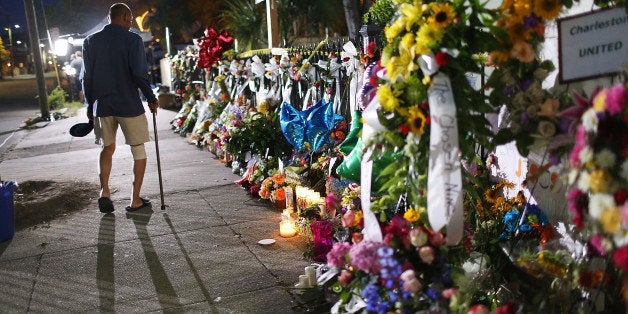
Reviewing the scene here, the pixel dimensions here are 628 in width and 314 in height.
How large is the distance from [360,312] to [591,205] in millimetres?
1643

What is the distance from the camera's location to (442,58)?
108 inches

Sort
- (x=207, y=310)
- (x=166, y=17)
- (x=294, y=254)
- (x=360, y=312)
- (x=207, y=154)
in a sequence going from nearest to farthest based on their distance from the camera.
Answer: (x=360, y=312) < (x=207, y=310) < (x=294, y=254) < (x=207, y=154) < (x=166, y=17)

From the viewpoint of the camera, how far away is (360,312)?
3.51 m

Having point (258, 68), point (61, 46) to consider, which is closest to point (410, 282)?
point (258, 68)

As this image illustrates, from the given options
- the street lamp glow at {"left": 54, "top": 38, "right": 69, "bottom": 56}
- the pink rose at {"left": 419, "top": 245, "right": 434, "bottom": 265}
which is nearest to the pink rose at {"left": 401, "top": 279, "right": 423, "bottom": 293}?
the pink rose at {"left": 419, "top": 245, "right": 434, "bottom": 265}

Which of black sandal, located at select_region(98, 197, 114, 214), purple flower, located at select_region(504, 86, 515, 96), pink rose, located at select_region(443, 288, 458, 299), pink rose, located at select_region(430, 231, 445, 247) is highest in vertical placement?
purple flower, located at select_region(504, 86, 515, 96)

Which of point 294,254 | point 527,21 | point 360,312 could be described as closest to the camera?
point 527,21

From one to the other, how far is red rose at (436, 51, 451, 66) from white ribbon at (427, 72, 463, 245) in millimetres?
75

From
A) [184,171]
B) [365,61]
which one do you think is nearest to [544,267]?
[365,61]

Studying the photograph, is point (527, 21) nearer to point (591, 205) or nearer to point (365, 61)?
point (591, 205)

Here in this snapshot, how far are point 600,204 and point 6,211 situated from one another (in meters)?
5.13

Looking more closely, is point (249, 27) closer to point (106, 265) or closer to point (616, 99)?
point (106, 265)

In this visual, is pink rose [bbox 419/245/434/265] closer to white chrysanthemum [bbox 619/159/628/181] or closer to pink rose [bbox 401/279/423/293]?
pink rose [bbox 401/279/423/293]

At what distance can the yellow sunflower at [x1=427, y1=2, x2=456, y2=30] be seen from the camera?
2715 mm
